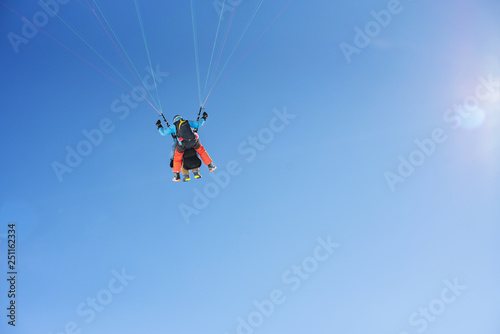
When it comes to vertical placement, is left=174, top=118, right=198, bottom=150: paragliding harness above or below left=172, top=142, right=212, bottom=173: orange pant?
above

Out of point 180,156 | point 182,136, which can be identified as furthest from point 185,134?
point 180,156

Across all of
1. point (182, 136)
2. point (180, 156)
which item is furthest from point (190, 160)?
point (182, 136)

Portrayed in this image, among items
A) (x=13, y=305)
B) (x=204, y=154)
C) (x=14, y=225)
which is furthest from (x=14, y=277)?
(x=204, y=154)

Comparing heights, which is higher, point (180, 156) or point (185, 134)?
point (185, 134)

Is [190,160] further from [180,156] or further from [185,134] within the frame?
[185,134]

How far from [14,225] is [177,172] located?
8386mm

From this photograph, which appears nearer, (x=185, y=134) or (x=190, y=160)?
(x=185, y=134)

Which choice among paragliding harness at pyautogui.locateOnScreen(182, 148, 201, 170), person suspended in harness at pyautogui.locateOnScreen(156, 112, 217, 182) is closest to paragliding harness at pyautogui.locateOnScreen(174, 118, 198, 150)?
person suspended in harness at pyautogui.locateOnScreen(156, 112, 217, 182)

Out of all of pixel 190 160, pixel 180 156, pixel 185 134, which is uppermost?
pixel 185 134

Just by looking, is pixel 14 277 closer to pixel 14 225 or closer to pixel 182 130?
pixel 14 225

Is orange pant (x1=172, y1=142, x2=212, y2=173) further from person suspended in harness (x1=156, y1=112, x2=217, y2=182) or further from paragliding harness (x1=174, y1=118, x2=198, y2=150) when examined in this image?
paragliding harness (x1=174, y1=118, x2=198, y2=150)

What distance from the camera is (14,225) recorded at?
12.7m

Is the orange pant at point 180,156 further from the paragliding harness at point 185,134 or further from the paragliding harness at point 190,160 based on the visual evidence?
the paragliding harness at point 185,134

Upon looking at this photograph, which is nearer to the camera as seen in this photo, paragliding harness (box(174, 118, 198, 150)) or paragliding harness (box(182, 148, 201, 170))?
paragliding harness (box(174, 118, 198, 150))
